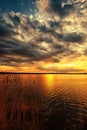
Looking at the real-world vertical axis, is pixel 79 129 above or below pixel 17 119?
below

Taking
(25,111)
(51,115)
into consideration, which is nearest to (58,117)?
(51,115)

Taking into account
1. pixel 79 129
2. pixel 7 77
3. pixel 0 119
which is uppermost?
pixel 7 77

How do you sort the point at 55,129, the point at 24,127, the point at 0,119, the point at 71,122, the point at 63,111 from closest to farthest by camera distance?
the point at 0,119, the point at 24,127, the point at 55,129, the point at 71,122, the point at 63,111

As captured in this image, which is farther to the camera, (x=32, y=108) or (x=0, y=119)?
(x=32, y=108)

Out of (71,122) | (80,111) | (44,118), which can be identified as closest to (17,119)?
(44,118)

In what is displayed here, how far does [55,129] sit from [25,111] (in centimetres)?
328

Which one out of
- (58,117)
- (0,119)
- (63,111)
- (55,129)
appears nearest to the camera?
(0,119)

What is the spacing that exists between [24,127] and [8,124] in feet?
4.53

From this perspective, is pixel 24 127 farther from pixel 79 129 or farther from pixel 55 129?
pixel 79 129

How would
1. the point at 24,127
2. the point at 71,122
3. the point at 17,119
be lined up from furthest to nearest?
the point at 71,122 < the point at 17,119 < the point at 24,127

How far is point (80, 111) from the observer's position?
21.8 m

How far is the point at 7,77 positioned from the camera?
16.2m

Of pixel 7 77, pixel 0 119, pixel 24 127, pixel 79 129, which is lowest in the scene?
pixel 79 129

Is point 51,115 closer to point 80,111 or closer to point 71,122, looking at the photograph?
point 71,122
